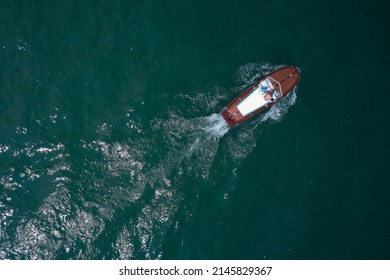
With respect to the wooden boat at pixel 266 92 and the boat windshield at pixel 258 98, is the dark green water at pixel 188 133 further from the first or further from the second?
the boat windshield at pixel 258 98

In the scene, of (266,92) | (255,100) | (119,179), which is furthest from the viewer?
(266,92)

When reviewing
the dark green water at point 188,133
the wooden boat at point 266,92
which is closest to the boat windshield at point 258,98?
the wooden boat at point 266,92

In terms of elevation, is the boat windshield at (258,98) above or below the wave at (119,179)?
above

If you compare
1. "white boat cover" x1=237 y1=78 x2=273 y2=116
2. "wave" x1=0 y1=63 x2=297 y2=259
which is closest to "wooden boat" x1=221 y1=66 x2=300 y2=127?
"white boat cover" x1=237 y1=78 x2=273 y2=116

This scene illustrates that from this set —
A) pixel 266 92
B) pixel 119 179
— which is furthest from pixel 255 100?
pixel 119 179

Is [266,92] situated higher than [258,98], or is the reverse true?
[266,92]

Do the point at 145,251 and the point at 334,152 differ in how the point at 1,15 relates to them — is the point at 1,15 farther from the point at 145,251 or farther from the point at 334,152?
the point at 334,152

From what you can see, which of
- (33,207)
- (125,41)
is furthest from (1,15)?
(33,207)

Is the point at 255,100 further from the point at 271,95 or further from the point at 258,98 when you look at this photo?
the point at 271,95
